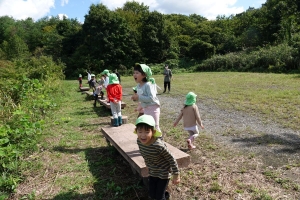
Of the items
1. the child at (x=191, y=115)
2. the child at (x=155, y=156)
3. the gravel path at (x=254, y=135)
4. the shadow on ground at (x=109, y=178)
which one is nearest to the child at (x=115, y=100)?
the shadow on ground at (x=109, y=178)

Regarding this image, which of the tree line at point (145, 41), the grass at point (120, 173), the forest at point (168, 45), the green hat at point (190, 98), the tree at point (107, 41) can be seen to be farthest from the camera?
the tree at point (107, 41)

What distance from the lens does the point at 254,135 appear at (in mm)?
5422

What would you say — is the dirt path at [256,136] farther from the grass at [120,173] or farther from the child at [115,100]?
the child at [115,100]

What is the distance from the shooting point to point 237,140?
5.16 meters

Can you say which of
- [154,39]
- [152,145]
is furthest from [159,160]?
[154,39]

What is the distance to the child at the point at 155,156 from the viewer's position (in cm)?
254

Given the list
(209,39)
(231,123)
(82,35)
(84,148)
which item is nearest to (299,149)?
(231,123)

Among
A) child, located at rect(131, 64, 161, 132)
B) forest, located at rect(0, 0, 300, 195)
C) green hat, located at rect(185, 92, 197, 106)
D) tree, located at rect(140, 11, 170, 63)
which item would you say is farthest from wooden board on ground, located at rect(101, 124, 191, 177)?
tree, located at rect(140, 11, 170, 63)

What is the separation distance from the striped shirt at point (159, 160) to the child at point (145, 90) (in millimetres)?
960

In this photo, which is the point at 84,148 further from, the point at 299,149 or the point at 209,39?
the point at 209,39

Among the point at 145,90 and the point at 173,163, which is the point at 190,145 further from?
the point at 173,163

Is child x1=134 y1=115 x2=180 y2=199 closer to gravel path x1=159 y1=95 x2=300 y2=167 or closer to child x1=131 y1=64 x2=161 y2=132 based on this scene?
child x1=131 y1=64 x2=161 y2=132

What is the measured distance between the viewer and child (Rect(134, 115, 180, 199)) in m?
2.54

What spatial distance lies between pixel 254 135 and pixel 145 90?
315cm
